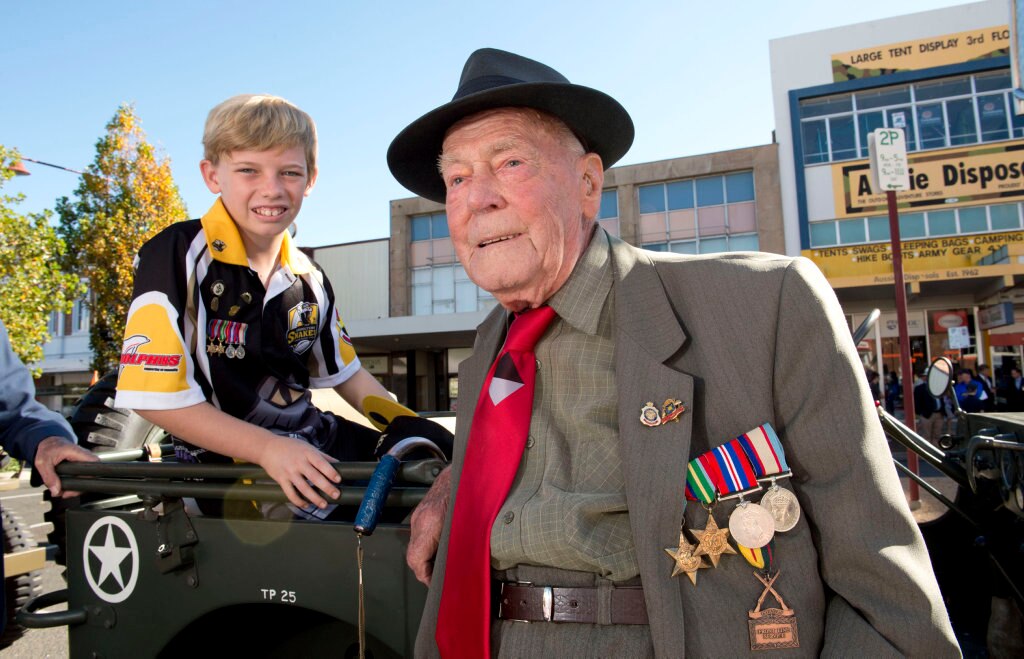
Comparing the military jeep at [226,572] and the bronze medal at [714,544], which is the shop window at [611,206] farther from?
the bronze medal at [714,544]

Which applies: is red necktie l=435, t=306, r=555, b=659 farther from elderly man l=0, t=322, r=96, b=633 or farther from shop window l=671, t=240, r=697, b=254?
shop window l=671, t=240, r=697, b=254

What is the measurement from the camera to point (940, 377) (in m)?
2.88

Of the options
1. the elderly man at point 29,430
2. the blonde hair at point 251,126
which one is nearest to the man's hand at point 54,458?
the elderly man at point 29,430

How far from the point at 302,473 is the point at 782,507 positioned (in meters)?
1.13

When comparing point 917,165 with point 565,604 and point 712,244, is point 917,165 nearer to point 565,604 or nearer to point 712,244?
point 712,244

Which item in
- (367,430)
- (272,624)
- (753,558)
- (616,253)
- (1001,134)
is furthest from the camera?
(1001,134)

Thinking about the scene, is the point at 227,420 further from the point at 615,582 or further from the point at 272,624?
the point at 615,582

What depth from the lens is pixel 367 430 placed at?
2635mm

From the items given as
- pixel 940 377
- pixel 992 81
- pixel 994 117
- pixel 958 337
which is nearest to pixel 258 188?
pixel 940 377

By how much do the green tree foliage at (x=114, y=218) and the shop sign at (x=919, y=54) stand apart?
22425mm

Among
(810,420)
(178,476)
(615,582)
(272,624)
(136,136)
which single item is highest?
(136,136)

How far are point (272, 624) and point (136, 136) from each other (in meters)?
19.8

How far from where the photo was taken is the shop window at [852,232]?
76.0 feet

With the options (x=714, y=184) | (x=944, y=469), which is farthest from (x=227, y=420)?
(x=714, y=184)
